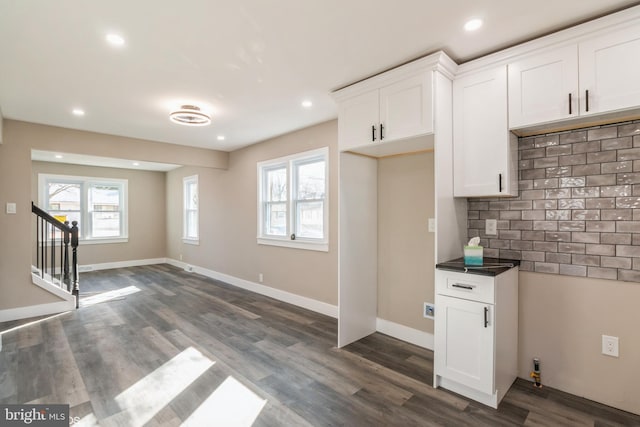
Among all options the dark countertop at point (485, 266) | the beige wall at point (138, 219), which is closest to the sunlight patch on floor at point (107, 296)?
the beige wall at point (138, 219)

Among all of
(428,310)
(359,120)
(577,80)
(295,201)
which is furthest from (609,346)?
(295,201)

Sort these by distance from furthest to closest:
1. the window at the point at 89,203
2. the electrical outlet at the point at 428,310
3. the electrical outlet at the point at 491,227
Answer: the window at the point at 89,203 < the electrical outlet at the point at 428,310 < the electrical outlet at the point at 491,227

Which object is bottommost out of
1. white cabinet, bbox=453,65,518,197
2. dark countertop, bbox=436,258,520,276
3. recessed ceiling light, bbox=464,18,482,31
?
dark countertop, bbox=436,258,520,276

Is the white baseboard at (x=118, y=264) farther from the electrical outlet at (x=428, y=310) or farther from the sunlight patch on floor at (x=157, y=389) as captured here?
the electrical outlet at (x=428, y=310)

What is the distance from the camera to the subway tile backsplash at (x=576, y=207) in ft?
6.88

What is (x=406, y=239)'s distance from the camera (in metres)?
3.29

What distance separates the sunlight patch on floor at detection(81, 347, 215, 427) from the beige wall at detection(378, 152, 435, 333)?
77.8 inches

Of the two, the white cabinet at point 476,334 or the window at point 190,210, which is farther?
the window at point 190,210

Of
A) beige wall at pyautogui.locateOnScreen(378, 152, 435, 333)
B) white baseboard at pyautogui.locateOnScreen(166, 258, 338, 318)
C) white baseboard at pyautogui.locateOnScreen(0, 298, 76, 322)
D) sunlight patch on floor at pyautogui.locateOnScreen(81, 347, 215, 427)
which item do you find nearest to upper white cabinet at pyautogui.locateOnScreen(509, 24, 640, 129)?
beige wall at pyautogui.locateOnScreen(378, 152, 435, 333)

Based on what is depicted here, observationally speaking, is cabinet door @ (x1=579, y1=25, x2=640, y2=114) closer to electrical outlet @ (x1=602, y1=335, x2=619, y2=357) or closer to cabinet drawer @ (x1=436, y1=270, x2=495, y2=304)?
cabinet drawer @ (x1=436, y1=270, x2=495, y2=304)

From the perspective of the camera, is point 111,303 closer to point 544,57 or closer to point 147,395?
point 147,395

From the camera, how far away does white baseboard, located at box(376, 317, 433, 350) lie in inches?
123

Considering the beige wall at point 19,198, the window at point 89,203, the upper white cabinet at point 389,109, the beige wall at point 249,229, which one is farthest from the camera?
the window at point 89,203

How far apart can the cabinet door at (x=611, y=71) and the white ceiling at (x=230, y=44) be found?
0.61 ft
